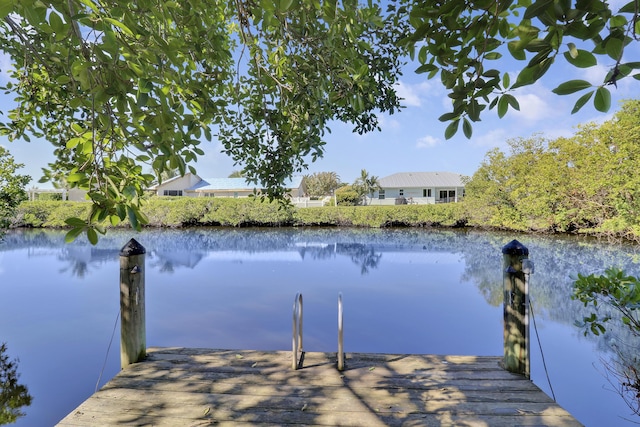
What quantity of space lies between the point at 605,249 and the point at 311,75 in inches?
462

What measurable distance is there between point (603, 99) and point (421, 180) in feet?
105

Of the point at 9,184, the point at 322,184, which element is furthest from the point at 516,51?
the point at 322,184

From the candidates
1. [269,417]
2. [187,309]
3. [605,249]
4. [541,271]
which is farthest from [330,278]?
[605,249]

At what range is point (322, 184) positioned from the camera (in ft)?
138

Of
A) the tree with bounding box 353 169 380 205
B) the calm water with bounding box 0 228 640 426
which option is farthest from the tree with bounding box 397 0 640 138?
the tree with bounding box 353 169 380 205

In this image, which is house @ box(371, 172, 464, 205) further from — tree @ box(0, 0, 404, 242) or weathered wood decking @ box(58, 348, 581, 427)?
weathered wood decking @ box(58, 348, 581, 427)

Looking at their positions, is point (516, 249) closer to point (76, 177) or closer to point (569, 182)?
point (76, 177)

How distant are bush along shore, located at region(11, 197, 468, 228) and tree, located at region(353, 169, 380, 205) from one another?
12.9 m

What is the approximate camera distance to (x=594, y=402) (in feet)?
12.0

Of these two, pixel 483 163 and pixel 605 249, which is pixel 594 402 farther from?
pixel 483 163

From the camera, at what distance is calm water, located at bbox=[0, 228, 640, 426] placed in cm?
429

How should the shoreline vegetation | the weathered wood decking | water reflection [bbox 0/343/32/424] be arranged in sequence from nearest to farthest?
the weathered wood decking
water reflection [bbox 0/343/32/424]
the shoreline vegetation

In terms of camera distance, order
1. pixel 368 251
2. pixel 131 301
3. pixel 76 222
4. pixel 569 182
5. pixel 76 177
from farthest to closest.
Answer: pixel 368 251 → pixel 569 182 → pixel 131 301 → pixel 76 177 → pixel 76 222

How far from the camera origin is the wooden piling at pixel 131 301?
296cm
